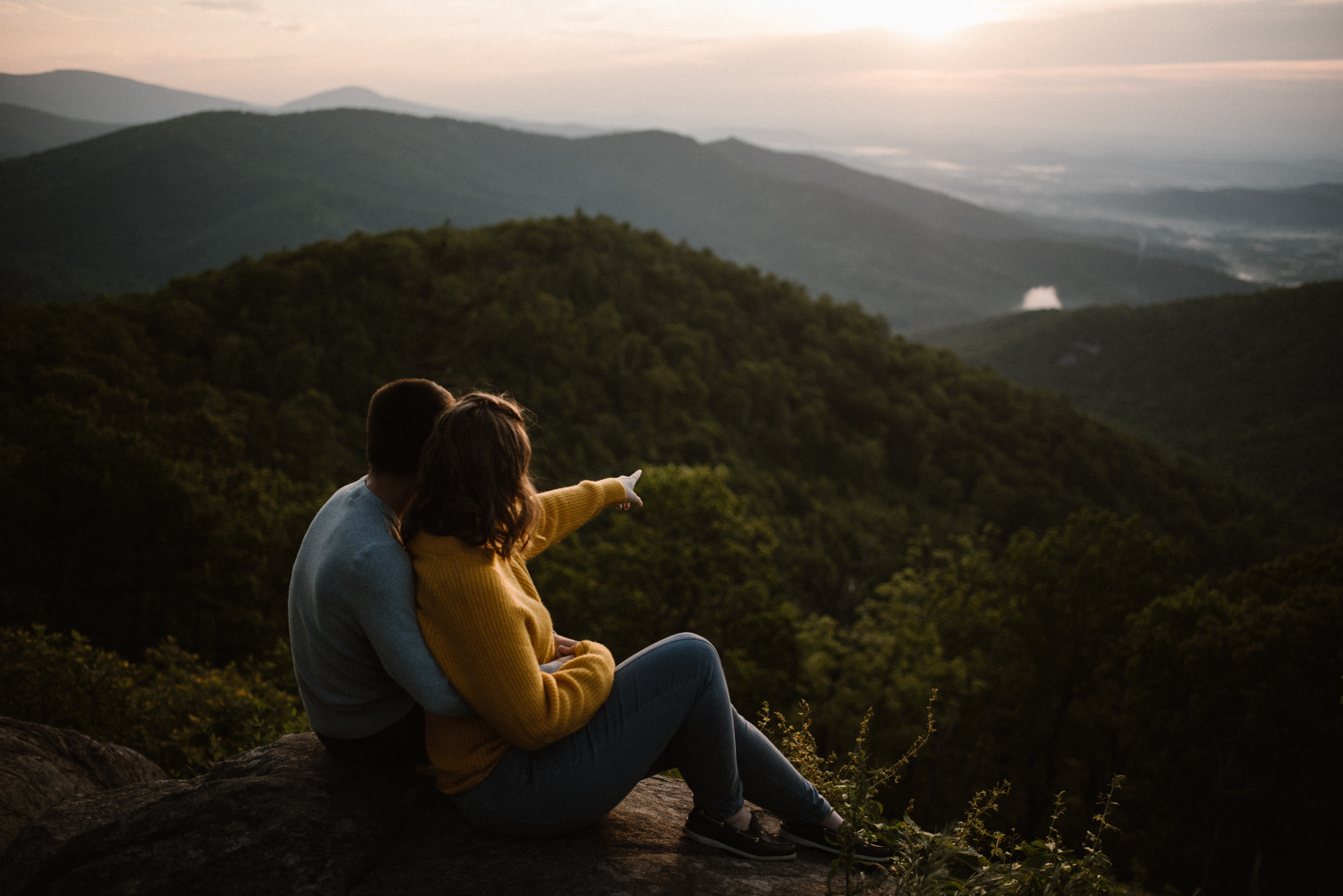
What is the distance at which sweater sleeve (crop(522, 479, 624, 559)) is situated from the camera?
4020 mm

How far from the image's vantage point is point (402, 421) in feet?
9.74

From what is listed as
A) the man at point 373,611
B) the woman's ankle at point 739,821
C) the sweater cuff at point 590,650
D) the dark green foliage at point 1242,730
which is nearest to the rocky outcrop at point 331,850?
the woman's ankle at point 739,821

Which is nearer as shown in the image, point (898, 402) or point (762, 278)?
point (898, 402)

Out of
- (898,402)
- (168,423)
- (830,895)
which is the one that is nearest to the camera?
(830,895)

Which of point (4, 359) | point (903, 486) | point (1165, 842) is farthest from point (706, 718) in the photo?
point (903, 486)

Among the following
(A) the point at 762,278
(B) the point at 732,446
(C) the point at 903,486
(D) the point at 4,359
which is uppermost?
(A) the point at 762,278

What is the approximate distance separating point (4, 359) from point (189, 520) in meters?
13.7

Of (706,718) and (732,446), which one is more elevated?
(706,718)

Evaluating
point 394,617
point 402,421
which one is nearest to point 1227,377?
point 402,421

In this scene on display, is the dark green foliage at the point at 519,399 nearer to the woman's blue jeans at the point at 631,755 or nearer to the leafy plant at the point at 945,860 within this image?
the woman's blue jeans at the point at 631,755

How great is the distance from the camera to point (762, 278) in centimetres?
8762

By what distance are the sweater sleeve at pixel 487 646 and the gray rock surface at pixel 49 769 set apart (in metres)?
2.98

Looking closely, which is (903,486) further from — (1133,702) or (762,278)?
(1133,702)

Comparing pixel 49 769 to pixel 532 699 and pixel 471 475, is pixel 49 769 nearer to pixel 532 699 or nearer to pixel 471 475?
pixel 532 699
